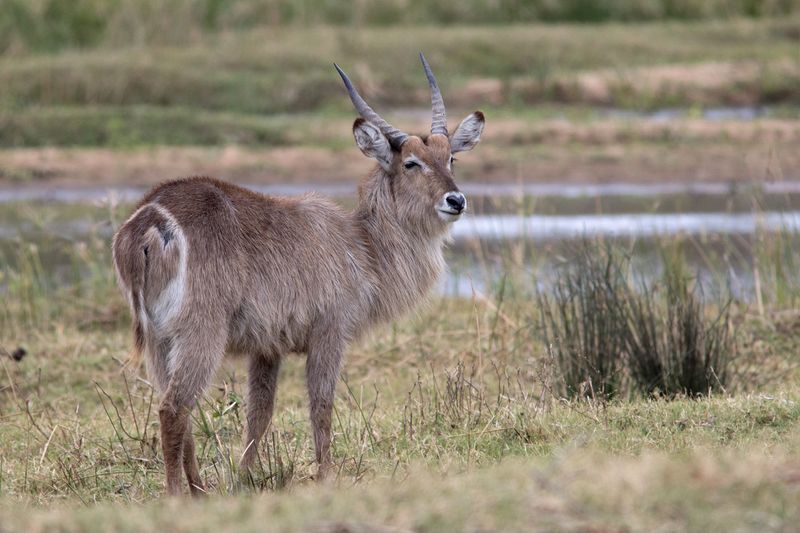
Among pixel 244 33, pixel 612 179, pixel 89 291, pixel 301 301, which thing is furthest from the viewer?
pixel 244 33

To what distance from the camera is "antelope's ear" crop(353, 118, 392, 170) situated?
18.4 feet

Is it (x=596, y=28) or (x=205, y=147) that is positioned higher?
(x=596, y=28)

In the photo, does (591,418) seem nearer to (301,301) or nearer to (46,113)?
(301,301)

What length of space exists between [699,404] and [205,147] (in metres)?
9.52

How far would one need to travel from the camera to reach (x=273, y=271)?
5008mm

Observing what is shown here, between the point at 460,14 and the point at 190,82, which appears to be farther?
the point at 460,14

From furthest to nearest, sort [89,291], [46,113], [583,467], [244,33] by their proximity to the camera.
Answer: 1. [244,33]
2. [46,113]
3. [89,291]
4. [583,467]

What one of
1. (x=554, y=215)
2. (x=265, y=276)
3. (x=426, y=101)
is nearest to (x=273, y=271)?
(x=265, y=276)

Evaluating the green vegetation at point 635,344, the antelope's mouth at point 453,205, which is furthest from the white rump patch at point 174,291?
the green vegetation at point 635,344

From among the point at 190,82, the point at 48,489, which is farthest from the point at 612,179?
the point at 48,489

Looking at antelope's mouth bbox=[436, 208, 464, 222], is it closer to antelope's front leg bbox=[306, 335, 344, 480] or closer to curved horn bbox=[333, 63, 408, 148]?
curved horn bbox=[333, 63, 408, 148]

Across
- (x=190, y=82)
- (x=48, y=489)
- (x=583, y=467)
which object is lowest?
(x=48, y=489)

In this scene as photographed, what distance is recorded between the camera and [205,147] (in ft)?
46.0

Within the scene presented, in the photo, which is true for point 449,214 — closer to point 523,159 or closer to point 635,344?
point 635,344
